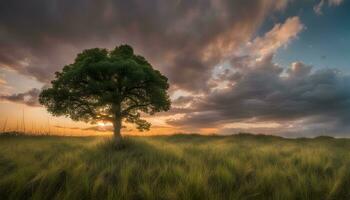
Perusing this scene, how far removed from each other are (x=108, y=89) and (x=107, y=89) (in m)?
0.08

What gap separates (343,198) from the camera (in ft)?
13.9

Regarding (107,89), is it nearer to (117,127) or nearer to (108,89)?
(108,89)

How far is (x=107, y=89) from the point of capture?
14945mm

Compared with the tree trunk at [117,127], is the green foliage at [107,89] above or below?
above

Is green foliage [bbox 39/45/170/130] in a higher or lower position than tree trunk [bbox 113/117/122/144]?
higher

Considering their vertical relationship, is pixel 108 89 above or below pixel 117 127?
above

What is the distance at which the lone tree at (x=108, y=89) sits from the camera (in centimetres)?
1400

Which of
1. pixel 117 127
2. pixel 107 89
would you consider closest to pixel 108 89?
pixel 107 89

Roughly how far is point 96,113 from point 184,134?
19412 mm

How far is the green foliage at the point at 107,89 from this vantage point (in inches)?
551

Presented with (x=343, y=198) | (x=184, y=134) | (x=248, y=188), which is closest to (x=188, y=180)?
(x=248, y=188)

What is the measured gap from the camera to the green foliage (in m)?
14.0

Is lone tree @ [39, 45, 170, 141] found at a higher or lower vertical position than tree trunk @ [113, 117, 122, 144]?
higher

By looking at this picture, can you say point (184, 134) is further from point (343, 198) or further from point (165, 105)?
point (343, 198)
